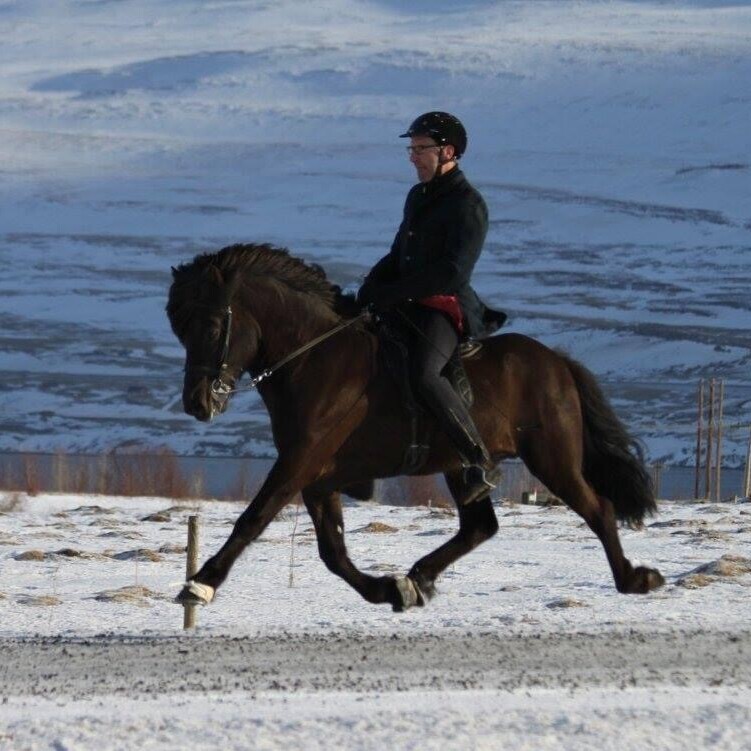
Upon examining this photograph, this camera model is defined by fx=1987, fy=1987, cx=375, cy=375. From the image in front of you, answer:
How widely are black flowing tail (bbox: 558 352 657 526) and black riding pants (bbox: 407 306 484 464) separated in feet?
3.29

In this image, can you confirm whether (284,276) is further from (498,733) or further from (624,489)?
(498,733)

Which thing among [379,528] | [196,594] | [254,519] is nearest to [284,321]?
[254,519]

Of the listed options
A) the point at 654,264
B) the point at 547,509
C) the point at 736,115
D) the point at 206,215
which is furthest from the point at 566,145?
the point at 547,509

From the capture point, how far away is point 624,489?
9953 mm

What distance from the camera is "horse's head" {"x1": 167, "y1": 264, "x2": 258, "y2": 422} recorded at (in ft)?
28.6

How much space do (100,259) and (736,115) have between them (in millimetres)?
62804

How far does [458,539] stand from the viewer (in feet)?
31.4

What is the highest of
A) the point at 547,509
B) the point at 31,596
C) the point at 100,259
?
the point at 31,596

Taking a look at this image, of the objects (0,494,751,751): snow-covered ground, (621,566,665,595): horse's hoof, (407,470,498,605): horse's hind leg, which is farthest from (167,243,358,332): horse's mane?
(621,566,665,595): horse's hoof

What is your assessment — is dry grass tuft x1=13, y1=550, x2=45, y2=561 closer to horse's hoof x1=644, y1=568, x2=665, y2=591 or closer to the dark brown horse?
the dark brown horse

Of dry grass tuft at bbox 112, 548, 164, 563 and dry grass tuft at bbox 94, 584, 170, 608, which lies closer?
dry grass tuft at bbox 94, 584, 170, 608

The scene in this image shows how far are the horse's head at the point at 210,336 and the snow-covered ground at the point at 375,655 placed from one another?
108 centimetres

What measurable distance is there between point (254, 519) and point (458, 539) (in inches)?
52.5

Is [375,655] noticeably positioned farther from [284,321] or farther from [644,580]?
[644,580]
